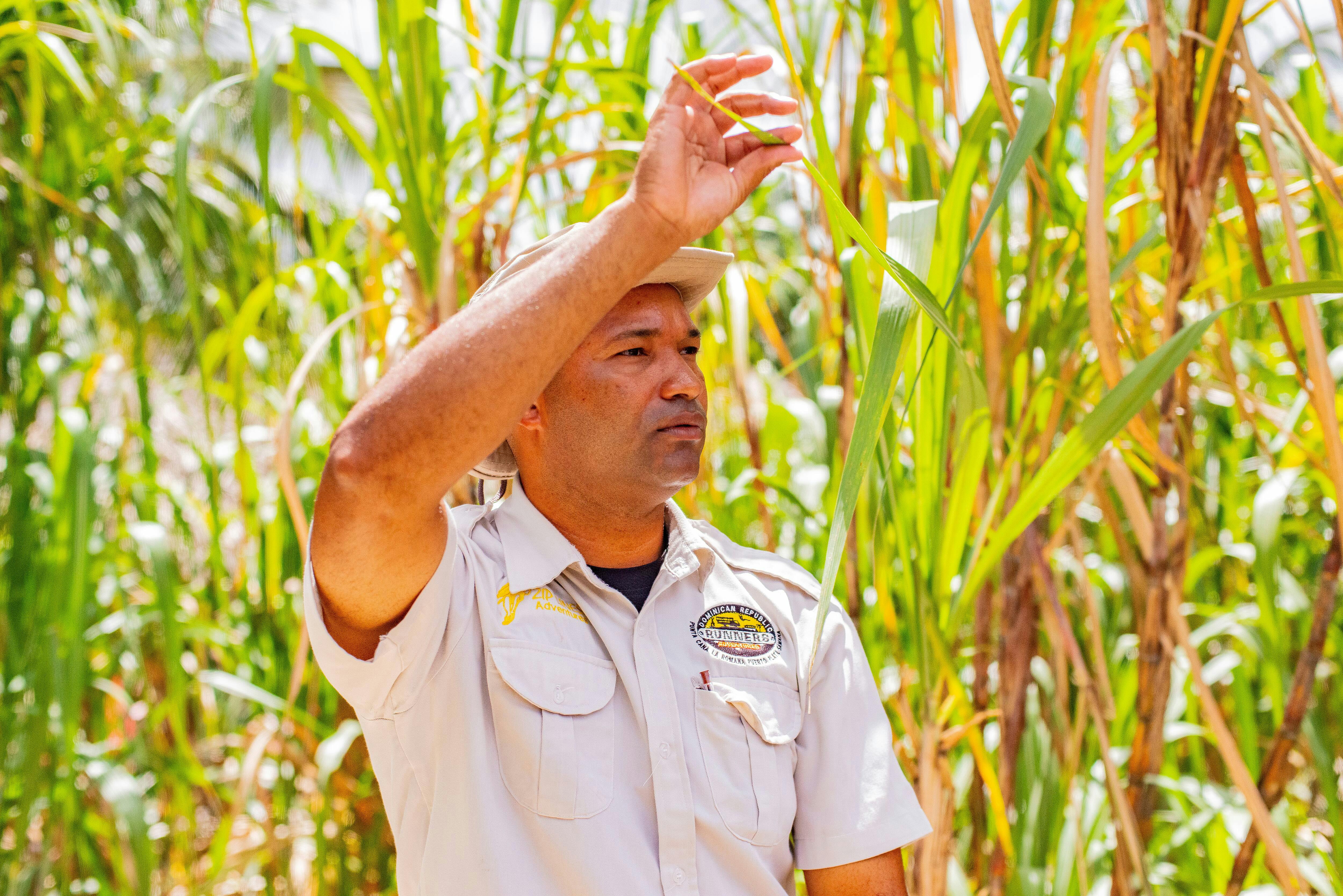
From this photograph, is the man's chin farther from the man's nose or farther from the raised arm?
the raised arm

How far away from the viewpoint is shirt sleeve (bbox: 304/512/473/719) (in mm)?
832

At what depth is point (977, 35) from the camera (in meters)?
0.90

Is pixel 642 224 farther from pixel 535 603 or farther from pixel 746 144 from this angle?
pixel 535 603

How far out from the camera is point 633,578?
1.09m

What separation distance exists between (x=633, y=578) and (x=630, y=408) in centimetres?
20

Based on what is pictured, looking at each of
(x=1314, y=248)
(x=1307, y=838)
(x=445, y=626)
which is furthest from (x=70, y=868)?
(x=1314, y=248)

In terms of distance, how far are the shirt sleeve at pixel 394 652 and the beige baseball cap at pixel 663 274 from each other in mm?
144

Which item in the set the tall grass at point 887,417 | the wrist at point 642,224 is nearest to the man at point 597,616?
the wrist at point 642,224

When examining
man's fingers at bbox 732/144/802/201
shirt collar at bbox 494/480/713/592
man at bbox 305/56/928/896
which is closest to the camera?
man at bbox 305/56/928/896

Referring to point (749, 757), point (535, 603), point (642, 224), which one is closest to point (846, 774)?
point (749, 757)

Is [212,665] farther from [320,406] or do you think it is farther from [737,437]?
[737,437]

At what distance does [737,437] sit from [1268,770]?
108 cm

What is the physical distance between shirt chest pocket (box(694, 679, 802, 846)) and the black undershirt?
0.44 feet

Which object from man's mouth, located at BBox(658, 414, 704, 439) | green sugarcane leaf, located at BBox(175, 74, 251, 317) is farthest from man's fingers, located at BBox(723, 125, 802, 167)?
green sugarcane leaf, located at BBox(175, 74, 251, 317)
